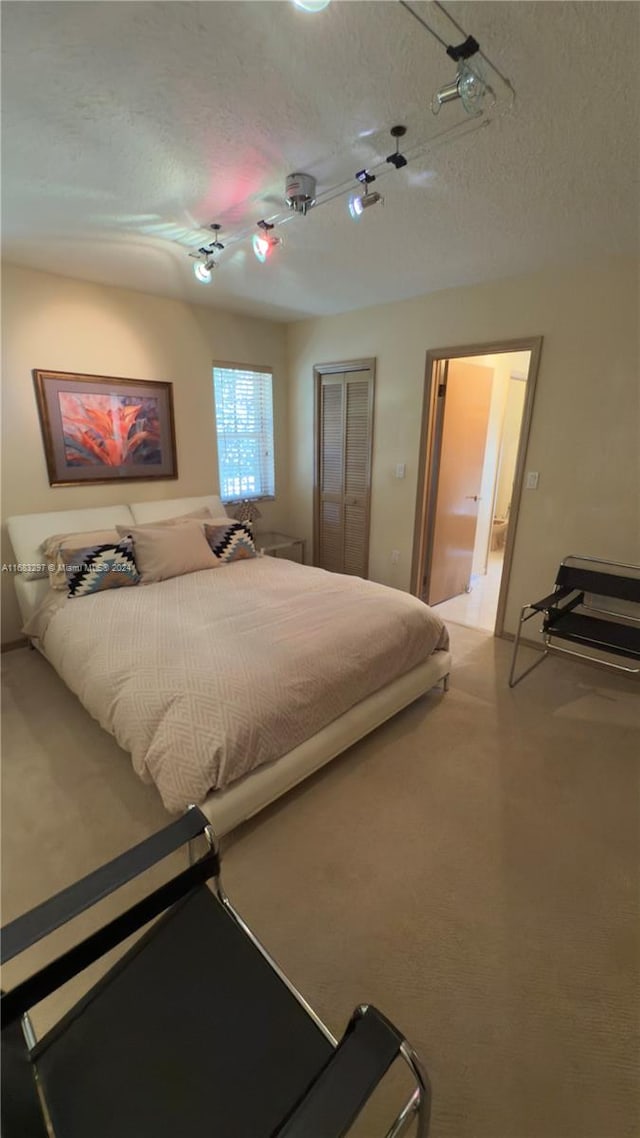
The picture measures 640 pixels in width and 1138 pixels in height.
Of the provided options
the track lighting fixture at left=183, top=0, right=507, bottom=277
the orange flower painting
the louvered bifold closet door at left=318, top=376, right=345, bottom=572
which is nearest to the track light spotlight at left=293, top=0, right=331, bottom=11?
the track lighting fixture at left=183, top=0, right=507, bottom=277

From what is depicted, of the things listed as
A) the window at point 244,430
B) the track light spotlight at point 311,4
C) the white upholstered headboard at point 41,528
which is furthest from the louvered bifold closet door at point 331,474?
the track light spotlight at point 311,4

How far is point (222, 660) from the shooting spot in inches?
75.0

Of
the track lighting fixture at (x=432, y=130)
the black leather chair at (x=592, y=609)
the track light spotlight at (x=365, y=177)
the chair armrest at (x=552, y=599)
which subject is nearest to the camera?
the track lighting fixture at (x=432, y=130)

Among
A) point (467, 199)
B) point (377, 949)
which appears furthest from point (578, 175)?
point (377, 949)

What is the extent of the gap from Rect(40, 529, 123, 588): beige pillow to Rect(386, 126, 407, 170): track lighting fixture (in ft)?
7.94

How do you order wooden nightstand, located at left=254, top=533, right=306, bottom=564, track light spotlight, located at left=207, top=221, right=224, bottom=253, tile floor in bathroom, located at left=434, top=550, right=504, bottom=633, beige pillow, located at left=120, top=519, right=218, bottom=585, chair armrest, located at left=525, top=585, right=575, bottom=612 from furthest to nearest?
wooden nightstand, located at left=254, top=533, right=306, bottom=564
tile floor in bathroom, located at left=434, top=550, right=504, bottom=633
beige pillow, located at left=120, top=519, right=218, bottom=585
chair armrest, located at left=525, top=585, right=575, bottom=612
track light spotlight, located at left=207, top=221, right=224, bottom=253

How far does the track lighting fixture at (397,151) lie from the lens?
149cm

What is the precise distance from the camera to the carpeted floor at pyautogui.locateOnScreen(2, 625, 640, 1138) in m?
1.15

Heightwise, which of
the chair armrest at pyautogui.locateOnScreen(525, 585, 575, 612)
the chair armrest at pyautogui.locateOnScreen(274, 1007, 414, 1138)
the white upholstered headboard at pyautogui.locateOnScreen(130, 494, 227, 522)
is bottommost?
the chair armrest at pyautogui.locateOnScreen(274, 1007, 414, 1138)

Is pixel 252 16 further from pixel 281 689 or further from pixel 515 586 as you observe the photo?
pixel 515 586

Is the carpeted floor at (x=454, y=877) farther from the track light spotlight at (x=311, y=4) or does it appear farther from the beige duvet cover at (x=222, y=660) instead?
the track light spotlight at (x=311, y=4)

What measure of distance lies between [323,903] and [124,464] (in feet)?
10.1

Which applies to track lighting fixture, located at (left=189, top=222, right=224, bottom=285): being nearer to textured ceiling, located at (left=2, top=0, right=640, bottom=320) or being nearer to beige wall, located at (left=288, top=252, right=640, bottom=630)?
textured ceiling, located at (left=2, top=0, right=640, bottom=320)

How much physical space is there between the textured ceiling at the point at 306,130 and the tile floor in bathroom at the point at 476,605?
2.51 m
